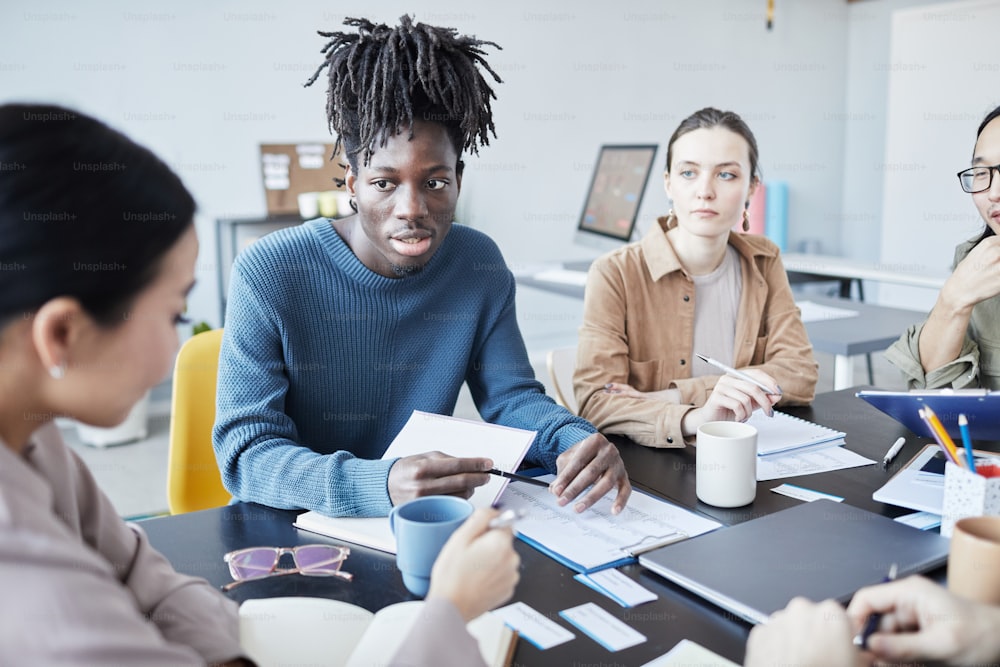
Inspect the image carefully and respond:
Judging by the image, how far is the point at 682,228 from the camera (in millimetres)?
1904

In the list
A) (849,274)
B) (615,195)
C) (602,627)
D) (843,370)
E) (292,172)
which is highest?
(292,172)

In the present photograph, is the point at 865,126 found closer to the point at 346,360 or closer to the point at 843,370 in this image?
the point at 843,370

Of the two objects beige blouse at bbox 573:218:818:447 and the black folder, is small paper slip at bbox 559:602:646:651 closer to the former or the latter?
the black folder

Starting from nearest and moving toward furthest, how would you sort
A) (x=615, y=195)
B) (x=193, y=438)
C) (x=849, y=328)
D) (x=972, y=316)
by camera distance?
(x=193, y=438) → (x=972, y=316) → (x=849, y=328) → (x=615, y=195)

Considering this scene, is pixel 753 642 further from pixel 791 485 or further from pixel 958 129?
pixel 958 129

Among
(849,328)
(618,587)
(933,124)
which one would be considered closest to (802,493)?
(618,587)

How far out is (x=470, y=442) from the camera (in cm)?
124

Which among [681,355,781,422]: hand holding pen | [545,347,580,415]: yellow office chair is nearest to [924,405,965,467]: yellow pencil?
[681,355,781,422]: hand holding pen

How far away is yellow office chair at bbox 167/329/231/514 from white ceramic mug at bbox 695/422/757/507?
0.92 meters

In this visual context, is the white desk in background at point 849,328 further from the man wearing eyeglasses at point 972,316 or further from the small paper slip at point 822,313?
the man wearing eyeglasses at point 972,316

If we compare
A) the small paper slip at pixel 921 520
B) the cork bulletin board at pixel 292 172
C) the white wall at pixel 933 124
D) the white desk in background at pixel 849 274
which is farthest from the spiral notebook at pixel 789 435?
the white wall at pixel 933 124

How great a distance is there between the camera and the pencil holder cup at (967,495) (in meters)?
0.97

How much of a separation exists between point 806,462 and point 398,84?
92 centimetres

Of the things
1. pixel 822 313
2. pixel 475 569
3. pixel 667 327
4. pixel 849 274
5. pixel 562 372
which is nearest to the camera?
pixel 475 569
